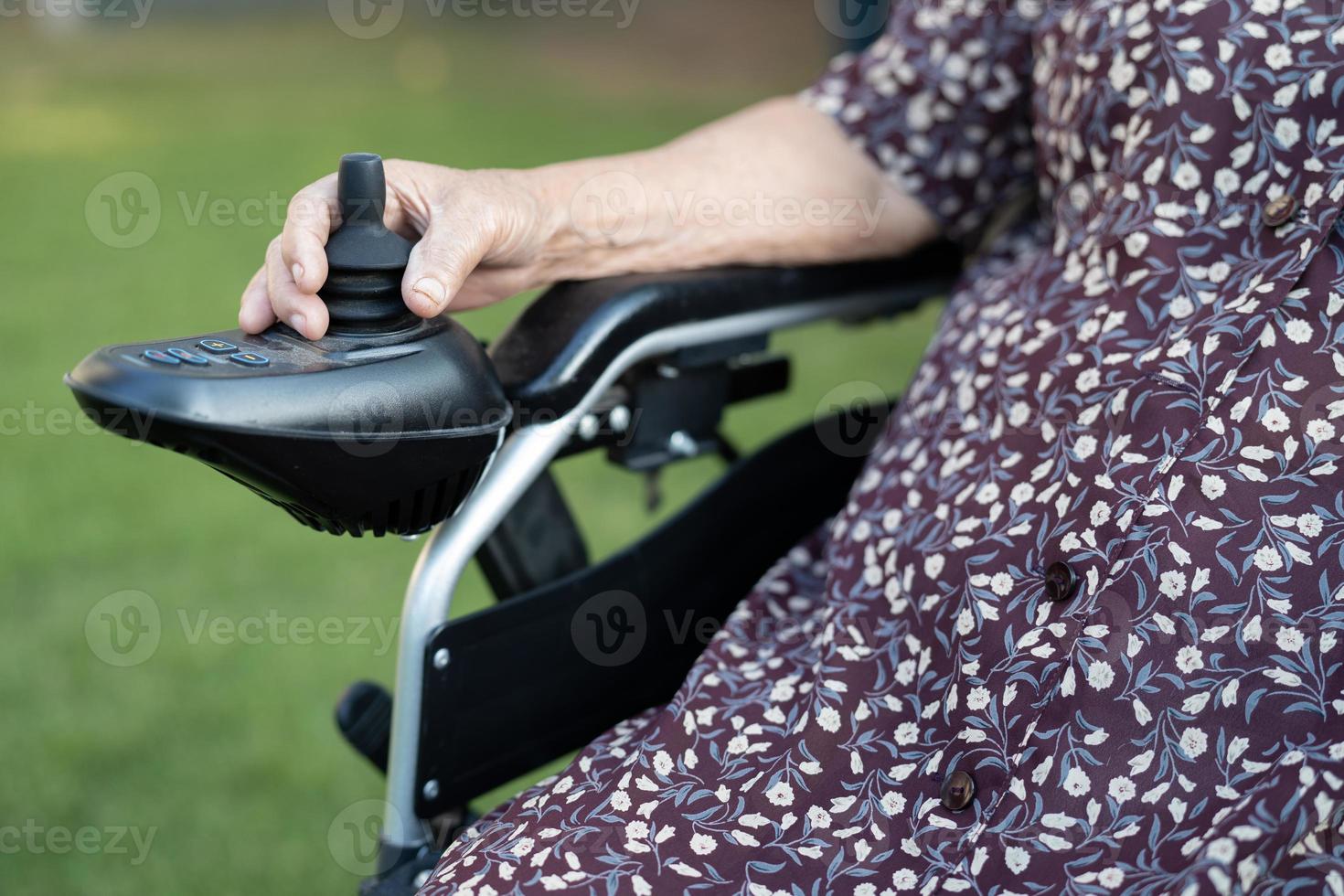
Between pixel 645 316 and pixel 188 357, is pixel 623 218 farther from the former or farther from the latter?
pixel 188 357

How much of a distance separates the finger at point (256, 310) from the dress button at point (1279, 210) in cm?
75

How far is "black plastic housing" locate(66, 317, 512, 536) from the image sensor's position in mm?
744

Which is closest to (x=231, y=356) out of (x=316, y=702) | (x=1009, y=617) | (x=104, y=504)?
(x=1009, y=617)

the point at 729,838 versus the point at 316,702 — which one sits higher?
the point at 729,838

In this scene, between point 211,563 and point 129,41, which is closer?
point 211,563

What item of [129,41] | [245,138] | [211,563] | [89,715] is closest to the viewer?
[89,715]

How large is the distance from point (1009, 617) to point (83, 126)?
658 centimetres

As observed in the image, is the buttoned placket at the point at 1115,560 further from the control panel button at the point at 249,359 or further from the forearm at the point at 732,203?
the control panel button at the point at 249,359

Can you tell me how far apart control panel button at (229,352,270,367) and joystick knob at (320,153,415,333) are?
3.0 inches

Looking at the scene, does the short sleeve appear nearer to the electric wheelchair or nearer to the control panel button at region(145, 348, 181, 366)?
the electric wheelchair

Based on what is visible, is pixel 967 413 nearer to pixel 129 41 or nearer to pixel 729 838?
pixel 729 838

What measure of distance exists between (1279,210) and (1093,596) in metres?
0.34

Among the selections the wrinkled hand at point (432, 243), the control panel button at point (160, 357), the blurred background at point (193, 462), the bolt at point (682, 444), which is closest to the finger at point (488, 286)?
the wrinkled hand at point (432, 243)

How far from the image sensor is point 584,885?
0.82 m
